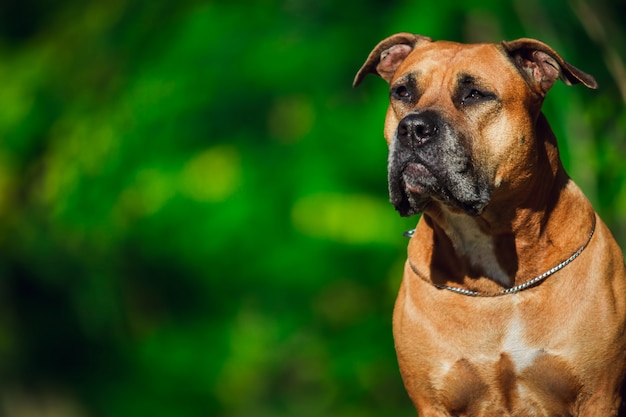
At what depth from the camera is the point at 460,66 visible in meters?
4.93

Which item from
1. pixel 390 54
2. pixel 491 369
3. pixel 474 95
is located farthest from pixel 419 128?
pixel 491 369

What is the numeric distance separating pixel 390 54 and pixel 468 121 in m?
0.85

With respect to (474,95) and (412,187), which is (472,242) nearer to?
(412,187)

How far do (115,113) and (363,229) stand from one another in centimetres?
272

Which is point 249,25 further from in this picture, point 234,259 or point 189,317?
point 189,317

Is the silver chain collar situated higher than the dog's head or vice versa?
the dog's head

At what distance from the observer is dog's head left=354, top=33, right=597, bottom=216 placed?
4.70 m

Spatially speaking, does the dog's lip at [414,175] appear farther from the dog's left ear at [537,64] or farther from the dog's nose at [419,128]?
the dog's left ear at [537,64]

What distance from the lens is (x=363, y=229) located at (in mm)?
10125

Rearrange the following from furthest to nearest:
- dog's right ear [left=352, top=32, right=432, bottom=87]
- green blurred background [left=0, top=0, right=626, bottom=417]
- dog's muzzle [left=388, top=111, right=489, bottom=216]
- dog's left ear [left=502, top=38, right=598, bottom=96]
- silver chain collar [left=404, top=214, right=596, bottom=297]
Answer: green blurred background [left=0, top=0, right=626, bottom=417] < dog's right ear [left=352, top=32, right=432, bottom=87] < dog's left ear [left=502, top=38, right=598, bottom=96] < silver chain collar [left=404, top=214, right=596, bottom=297] < dog's muzzle [left=388, top=111, right=489, bottom=216]

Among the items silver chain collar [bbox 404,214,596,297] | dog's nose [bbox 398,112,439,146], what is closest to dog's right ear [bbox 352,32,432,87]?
dog's nose [bbox 398,112,439,146]

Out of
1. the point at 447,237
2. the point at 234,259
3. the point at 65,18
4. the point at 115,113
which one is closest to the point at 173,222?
the point at 234,259

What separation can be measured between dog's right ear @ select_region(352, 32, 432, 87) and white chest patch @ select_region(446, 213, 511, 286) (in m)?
0.84

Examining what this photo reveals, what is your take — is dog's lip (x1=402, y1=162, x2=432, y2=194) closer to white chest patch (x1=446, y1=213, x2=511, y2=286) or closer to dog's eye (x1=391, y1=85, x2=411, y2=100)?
white chest patch (x1=446, y1=213, x2=511, y2=286)
